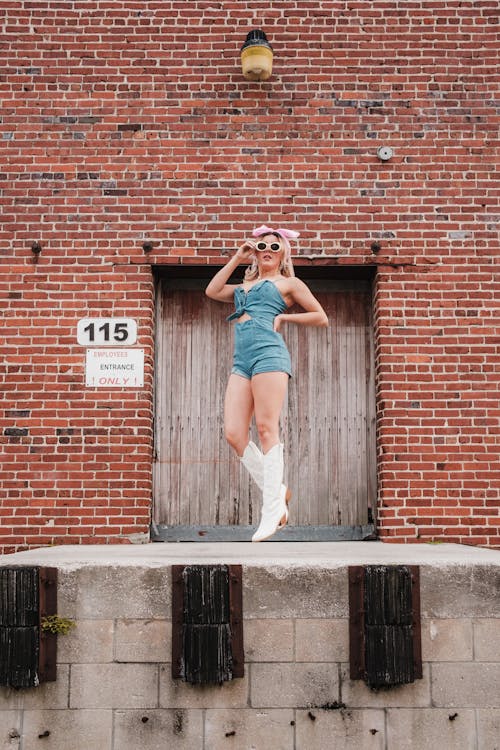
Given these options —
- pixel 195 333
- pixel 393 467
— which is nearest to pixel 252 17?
pixel 195 333

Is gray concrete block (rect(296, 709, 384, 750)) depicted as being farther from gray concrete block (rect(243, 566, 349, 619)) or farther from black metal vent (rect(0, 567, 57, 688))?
black metal vent (rect(0, 567, 57, 688))

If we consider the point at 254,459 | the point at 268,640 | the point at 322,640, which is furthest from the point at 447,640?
the point at 254,459

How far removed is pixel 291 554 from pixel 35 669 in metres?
1.59

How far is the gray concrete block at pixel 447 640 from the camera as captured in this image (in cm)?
450

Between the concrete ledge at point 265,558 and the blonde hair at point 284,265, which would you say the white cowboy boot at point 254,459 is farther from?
the blonde hair at point 284,265

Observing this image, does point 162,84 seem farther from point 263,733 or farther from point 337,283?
point 263,733

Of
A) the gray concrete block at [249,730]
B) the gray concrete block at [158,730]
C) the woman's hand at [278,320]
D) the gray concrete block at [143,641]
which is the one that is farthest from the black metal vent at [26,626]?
the woman's hand at [278,320]

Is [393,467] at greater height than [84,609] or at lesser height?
greater

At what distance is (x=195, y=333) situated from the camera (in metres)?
7.24

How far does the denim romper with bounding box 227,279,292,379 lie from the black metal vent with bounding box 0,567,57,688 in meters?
1.76

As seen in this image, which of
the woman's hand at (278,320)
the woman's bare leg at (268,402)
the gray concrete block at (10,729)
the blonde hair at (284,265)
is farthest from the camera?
the blonde hair at (284,265)

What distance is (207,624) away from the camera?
4.48 m

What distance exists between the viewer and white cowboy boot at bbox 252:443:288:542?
5.12 m

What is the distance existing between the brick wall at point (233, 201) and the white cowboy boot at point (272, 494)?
1794 millimetres
